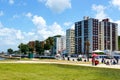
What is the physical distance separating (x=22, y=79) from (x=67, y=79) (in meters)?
3.52

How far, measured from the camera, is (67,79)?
72.0 ft

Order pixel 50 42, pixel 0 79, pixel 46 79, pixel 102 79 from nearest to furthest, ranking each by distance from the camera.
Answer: pixel 0 79 < pixel 46 79 < pixel 102 79 < pixel 50 42

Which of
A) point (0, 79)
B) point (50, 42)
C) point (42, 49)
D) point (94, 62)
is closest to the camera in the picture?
point (0, 79)

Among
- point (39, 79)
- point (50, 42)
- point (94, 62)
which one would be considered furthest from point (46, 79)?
point (50, 42)

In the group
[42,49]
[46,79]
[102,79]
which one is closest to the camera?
[46,79]

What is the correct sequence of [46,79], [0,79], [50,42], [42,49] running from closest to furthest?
[0,79], [46,79], [50,42], [42,49]

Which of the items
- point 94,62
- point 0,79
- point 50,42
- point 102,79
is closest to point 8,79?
point 0,79

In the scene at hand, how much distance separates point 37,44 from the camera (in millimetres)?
199625

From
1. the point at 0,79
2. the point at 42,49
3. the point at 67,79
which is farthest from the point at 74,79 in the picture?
the point at 42,49

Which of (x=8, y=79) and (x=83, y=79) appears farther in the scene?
(x=83, y=79)

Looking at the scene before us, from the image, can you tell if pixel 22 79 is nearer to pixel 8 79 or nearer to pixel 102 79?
pixel 8 79

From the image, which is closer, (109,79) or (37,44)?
(109,79)

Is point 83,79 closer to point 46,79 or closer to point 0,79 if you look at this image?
point 46,79

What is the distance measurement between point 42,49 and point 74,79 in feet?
575
